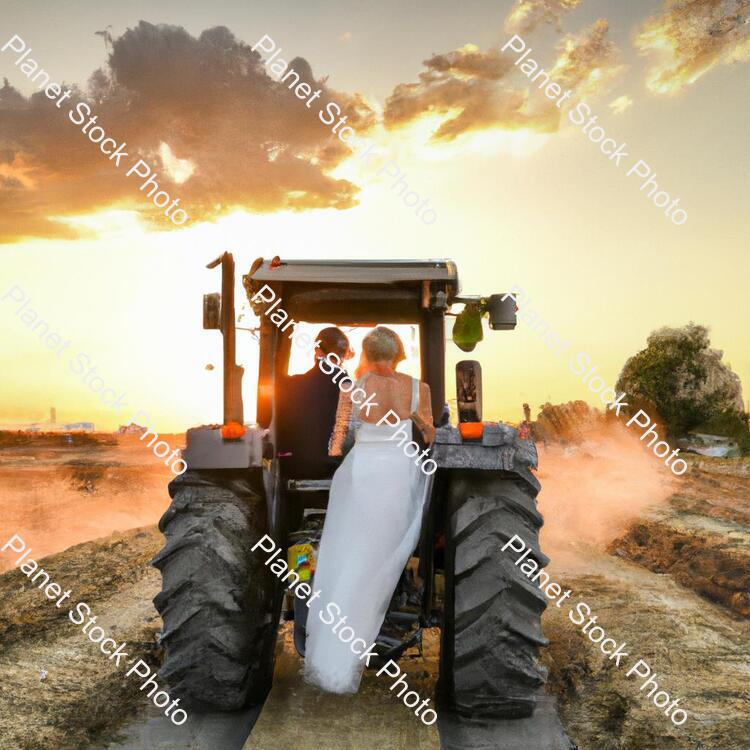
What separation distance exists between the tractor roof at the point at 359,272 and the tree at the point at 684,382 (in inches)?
1308

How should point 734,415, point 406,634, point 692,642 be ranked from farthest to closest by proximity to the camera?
point 734,415
point 692,642
point 406,634

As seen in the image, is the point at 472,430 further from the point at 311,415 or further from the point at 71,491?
the point at 71,491

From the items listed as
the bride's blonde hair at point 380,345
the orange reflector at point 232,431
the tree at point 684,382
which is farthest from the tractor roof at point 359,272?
the tree at point 684,382

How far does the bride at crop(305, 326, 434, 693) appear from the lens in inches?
175

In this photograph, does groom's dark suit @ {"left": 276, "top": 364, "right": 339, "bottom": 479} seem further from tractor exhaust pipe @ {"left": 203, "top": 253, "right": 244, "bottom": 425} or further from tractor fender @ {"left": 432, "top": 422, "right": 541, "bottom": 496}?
tractor fender @ {"left": 432, "top": 422, "right": 541, "bottom": 496}

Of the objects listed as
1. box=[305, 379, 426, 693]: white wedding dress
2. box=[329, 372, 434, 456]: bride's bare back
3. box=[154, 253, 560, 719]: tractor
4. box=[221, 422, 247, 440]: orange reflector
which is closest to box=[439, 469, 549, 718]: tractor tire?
box=[154, 253, 560, 719]: tractor

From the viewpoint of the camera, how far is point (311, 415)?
16.0 ft

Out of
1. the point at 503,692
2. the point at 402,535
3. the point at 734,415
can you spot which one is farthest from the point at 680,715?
the point at 734,415

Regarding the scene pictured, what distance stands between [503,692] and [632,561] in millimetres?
7212

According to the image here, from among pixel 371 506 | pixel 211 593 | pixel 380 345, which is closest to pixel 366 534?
pixel 371 506

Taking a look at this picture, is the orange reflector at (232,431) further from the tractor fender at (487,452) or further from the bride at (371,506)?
the tractor fender at (487,452)

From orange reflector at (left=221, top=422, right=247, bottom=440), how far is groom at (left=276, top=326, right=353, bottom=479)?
0.50 meters

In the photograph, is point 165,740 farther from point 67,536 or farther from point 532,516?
point 67,536

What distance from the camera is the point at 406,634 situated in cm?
468
